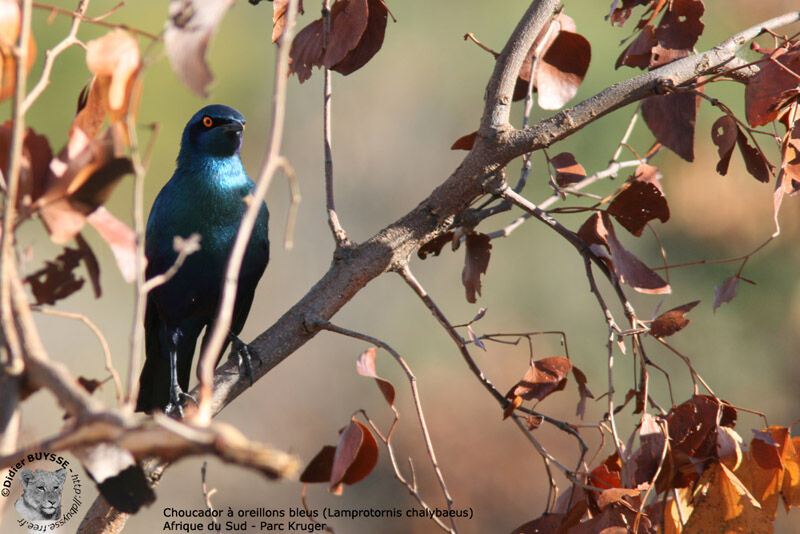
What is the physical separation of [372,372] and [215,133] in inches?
77.2

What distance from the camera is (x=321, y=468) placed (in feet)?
5.56

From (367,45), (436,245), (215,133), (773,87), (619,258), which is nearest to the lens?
(773,87)

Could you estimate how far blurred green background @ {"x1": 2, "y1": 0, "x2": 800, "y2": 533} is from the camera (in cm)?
814

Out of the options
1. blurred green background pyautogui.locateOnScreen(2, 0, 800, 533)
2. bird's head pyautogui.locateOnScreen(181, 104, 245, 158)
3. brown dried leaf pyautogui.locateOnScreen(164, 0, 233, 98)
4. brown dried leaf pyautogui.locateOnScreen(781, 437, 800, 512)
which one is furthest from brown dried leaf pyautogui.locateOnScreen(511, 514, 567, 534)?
blurred green background pyautogui.locateOnScreen(2, 0, 800, 533)

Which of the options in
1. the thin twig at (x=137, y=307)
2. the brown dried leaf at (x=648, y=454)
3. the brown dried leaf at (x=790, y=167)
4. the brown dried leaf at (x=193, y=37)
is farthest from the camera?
the brown dried leaf at (x=790, y=167)

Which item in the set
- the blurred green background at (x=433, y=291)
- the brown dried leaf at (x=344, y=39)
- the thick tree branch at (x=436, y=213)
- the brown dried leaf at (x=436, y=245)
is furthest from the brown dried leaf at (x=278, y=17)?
the blurred green background at (x=433, y=291)

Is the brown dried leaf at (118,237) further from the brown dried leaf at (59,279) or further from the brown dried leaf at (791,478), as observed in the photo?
the brown dried leaf at (791,478)

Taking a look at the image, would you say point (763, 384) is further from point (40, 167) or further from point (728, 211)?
point (40, 167)

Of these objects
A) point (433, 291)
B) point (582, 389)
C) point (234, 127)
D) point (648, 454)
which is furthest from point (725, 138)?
point (433, 291)

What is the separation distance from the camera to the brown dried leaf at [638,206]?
5.81ft

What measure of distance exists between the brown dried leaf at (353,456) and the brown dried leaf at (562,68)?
1017 millimetres

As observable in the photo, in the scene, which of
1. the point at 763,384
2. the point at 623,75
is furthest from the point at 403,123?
the point at 763,384

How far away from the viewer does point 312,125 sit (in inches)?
424

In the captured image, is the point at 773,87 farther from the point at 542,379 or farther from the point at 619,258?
the point at 542,379
